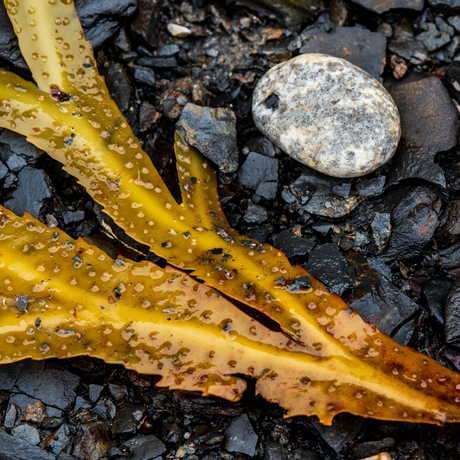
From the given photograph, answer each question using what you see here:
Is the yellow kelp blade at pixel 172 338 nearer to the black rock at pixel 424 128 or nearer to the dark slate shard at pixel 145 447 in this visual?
the dark slate shard at pixel 145 447

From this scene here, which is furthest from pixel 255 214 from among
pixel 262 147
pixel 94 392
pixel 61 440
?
pixel 61 440

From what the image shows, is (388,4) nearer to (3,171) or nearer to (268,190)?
(268,190)

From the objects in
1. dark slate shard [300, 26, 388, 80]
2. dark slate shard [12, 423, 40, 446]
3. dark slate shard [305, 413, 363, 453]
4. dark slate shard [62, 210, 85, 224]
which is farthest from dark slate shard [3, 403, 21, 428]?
dark slate shard [300, 26, 388, 80]

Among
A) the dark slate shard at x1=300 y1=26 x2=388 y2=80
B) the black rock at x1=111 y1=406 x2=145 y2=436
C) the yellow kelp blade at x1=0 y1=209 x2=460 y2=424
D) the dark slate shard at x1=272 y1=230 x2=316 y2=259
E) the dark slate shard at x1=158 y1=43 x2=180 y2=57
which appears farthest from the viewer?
the dark slate shard at x1=158 y1=43 x2=180 y2=57

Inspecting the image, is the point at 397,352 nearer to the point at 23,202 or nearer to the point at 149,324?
the point at 149,324

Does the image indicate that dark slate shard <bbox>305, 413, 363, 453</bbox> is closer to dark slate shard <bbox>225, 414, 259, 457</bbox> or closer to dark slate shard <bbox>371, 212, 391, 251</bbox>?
dark slate shard <bbox>225, 414, 259, 457</bbox>
